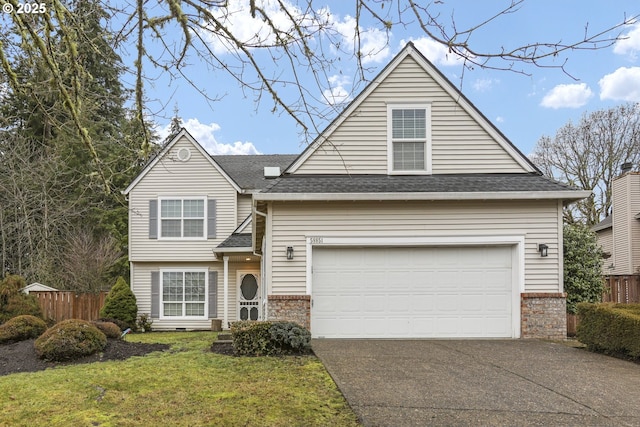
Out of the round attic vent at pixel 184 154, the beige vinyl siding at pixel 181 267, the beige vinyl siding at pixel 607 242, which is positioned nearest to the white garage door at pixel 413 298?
the beige vinyl siding at pixel 181 267

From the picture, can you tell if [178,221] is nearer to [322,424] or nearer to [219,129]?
[219,129]

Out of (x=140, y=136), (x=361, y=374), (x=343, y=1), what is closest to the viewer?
(x=343, y=1)

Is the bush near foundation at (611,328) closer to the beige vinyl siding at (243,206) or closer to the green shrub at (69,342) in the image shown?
the green shrub at (69,342)

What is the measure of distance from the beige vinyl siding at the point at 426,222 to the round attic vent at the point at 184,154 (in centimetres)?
849

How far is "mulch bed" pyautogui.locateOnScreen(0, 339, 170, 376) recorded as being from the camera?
311 inches

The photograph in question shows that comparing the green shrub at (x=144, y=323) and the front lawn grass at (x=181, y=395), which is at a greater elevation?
the front lawn grass at (x=181, y=395)

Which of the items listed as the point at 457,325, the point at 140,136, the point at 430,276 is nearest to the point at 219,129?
the point at 140,136

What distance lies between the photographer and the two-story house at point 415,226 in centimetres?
965

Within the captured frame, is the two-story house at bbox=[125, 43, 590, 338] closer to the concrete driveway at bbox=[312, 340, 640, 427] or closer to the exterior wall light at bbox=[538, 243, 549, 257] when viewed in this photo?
the exterior wall light at bbox=[538, 243, 549, 257]

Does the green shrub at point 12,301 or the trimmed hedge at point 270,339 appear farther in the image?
the green shrub at point 12,301

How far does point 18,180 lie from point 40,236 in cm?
312

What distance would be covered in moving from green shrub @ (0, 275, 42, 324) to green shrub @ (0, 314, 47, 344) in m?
3.34

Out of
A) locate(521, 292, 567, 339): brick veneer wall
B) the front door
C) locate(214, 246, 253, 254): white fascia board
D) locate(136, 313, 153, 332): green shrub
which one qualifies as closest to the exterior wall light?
locate(521, 292, 567, 339): brick veneer wall

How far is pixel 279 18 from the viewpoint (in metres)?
4.39
